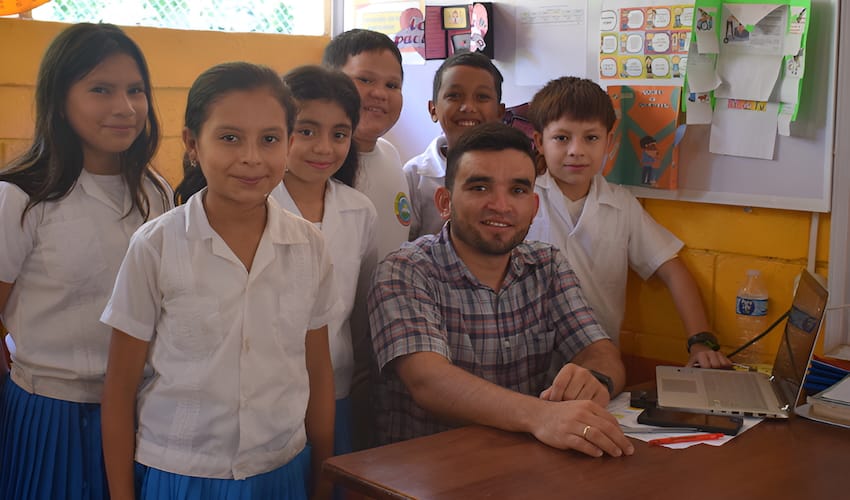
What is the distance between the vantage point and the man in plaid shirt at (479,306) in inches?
79.8

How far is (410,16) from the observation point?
10.7ft

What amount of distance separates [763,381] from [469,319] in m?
0.71

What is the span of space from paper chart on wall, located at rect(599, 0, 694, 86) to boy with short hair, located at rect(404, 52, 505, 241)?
0.35 m

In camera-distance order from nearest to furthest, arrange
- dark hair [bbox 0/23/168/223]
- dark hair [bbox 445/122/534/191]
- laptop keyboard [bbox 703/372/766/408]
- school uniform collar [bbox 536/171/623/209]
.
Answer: dark hair [bbox 0/23/168/223] < laptop keyboard [bbox 703/372/766/408] < dark hair [bbox 445/122/534/191] < school uniform collar [bbox 536/171/623/209]

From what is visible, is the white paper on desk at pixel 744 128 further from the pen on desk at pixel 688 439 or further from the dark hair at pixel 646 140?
the pen on desk at pixel 688 439

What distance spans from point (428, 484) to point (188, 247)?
24.7 inches

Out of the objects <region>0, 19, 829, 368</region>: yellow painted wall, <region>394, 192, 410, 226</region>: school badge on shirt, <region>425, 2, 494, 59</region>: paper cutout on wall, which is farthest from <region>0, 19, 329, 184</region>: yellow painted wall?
<region>394, 192, 410, 226</region>: school badge on shirt

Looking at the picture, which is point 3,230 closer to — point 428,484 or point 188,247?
point 188,247

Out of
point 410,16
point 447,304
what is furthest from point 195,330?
point 410,16

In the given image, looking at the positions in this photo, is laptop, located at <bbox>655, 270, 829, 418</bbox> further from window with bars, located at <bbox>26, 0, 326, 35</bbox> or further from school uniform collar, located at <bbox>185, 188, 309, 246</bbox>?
window with bars, located at <bbox>26, 0, 326, 35</bbox>

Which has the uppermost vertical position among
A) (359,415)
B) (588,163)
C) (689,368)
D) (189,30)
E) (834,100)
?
(189,30)

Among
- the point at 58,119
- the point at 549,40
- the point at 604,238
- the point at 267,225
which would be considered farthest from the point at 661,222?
the point at 58,119

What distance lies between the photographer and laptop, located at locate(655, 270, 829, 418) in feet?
6.28

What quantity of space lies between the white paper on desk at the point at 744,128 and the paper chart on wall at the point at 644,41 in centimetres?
16
